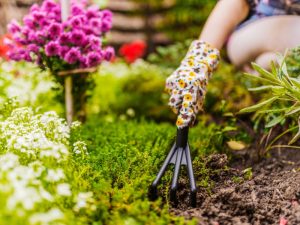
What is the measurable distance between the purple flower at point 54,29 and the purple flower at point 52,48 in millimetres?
80

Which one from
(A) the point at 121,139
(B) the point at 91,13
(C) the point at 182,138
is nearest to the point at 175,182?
(C) the point at 182,138

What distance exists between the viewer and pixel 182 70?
7.86ft

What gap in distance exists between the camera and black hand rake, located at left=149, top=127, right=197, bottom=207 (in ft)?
6.46

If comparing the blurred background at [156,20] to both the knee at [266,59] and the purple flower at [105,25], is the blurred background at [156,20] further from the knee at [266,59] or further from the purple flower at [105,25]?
the purple flower at [105,25]

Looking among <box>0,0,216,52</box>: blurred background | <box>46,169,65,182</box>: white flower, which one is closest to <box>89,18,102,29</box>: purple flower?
<box>46,169,65,182</box>: white flower

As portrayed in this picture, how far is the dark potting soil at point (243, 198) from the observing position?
6.31ft

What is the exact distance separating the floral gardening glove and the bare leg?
27.3 inches

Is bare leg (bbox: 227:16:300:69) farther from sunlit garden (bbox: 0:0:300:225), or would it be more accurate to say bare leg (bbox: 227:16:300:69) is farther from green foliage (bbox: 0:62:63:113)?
green foliage (bbox: 0:62:63:113)

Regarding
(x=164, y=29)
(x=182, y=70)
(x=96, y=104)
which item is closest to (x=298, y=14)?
(x=182, y=70)

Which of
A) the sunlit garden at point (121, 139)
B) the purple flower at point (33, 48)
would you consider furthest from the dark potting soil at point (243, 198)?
the purple flower at point (33, 48)

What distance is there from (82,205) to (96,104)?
259cm

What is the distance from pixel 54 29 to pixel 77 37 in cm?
13

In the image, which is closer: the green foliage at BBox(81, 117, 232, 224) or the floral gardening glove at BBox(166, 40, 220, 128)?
the green foliage at BBox(81, 117, 232, 224)

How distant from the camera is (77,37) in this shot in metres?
2.80
